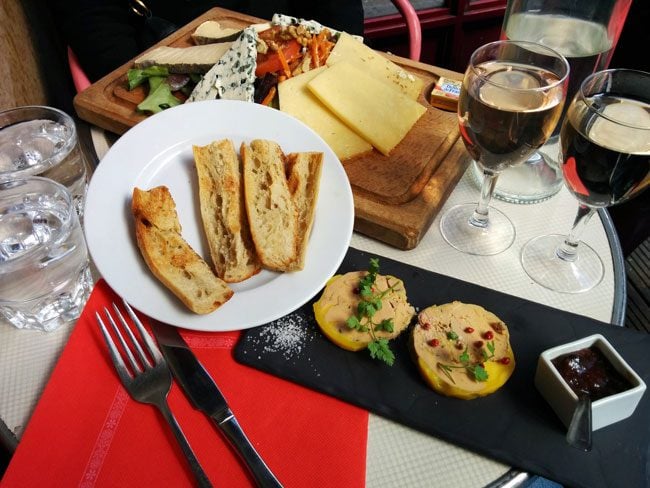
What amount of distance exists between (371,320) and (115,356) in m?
0.44

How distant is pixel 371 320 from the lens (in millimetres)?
907

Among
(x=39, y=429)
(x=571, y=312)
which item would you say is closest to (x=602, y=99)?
(x=571, y=312)

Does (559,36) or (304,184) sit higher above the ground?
(559,36)

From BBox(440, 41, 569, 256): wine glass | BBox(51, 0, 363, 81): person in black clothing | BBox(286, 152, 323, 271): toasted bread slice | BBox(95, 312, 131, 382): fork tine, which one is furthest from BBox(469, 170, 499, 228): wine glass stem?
BBox(51, 0, 363, 81): person in black clothing

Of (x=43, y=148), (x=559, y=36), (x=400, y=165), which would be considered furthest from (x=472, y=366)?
(x=43, y=148)

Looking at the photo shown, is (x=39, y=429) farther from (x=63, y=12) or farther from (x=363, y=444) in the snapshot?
(x=63, y=12)

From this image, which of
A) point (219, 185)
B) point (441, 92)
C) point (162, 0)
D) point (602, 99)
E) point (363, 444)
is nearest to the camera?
point (363, 444)

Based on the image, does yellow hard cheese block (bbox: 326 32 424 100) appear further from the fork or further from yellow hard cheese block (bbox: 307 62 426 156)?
the fork

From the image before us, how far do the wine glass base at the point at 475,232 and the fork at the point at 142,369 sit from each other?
652 mm

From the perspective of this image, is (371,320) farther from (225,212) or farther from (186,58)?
(186,58)

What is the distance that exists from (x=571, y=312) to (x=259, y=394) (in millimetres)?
599

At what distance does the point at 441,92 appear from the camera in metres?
1.48

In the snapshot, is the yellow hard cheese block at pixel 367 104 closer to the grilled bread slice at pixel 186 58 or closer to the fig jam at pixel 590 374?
the grilled bread slice at pixel 186 58

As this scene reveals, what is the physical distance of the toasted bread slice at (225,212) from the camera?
102 centimetres
